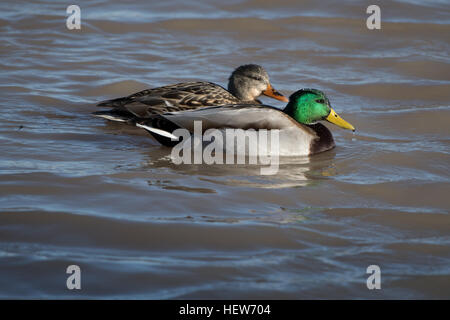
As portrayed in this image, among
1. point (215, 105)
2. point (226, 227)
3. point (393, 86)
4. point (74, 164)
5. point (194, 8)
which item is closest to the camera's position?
point (226, 227)

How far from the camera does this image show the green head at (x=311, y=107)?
7965 mm

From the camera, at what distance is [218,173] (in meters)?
6.91

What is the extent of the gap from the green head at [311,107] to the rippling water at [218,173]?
1.25 ft

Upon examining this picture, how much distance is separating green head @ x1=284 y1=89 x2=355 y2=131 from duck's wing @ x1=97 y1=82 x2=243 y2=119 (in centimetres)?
79

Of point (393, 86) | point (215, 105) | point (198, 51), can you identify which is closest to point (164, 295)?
point (215, 105)

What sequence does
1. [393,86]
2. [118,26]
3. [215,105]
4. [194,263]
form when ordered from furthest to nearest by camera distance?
[118,26]
[393,86]
[215,105]
[194,263]

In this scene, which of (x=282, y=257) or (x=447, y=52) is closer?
(x=282, y=257)

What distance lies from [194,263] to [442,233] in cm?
196

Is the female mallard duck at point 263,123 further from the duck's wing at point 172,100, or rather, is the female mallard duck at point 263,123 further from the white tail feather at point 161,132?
the duck's wing at point 172,100

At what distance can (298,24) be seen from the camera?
1257cm

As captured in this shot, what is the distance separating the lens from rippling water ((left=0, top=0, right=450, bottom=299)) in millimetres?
4836

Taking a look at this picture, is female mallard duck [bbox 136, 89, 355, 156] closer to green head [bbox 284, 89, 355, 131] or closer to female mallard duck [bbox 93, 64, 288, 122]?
green head [bbox 284, 89, 355, 131]
